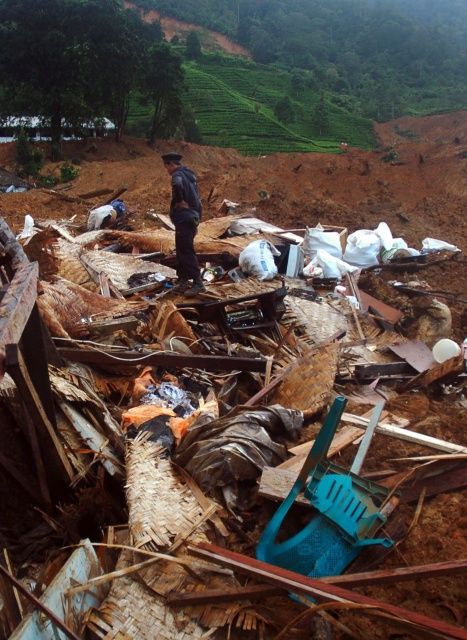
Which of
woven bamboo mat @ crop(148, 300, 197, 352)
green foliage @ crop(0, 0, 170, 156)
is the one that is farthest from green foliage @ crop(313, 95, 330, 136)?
woven bamboo mat @ crop(148, 300, 197, 352)

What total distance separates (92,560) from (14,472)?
622mm

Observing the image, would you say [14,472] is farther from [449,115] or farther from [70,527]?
[449,115]

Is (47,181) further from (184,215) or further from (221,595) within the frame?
(221,595)

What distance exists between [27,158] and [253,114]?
56.4 feet

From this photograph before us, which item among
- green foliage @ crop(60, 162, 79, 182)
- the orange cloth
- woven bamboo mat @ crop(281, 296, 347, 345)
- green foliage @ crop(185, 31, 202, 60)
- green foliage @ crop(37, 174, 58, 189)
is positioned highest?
green foliage @ crop(185, 31, 202, 60)

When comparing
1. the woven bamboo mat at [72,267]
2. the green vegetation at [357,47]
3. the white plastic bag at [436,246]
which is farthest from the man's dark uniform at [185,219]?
the green vegetation at [357,47]

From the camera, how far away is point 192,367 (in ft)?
13.8

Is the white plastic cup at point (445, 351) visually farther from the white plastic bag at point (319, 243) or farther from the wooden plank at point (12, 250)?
the wooden plank at point (12, 250)

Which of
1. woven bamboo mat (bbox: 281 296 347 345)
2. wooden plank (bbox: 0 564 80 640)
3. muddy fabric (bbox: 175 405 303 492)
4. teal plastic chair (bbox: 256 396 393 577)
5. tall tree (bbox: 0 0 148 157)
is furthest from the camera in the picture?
tall tree (bbox: 0 0 148 157)

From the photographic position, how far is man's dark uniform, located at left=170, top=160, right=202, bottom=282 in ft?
18.4

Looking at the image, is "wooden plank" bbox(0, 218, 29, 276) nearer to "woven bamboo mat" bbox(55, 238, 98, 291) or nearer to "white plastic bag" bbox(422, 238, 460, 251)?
"woven bamboo mat" bbox(55, 238, 98, 291)

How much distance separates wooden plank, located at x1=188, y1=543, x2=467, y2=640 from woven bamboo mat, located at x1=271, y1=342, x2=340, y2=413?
167 cm

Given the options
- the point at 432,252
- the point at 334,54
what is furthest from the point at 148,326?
the point at 334,54

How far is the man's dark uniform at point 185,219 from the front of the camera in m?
5.59
